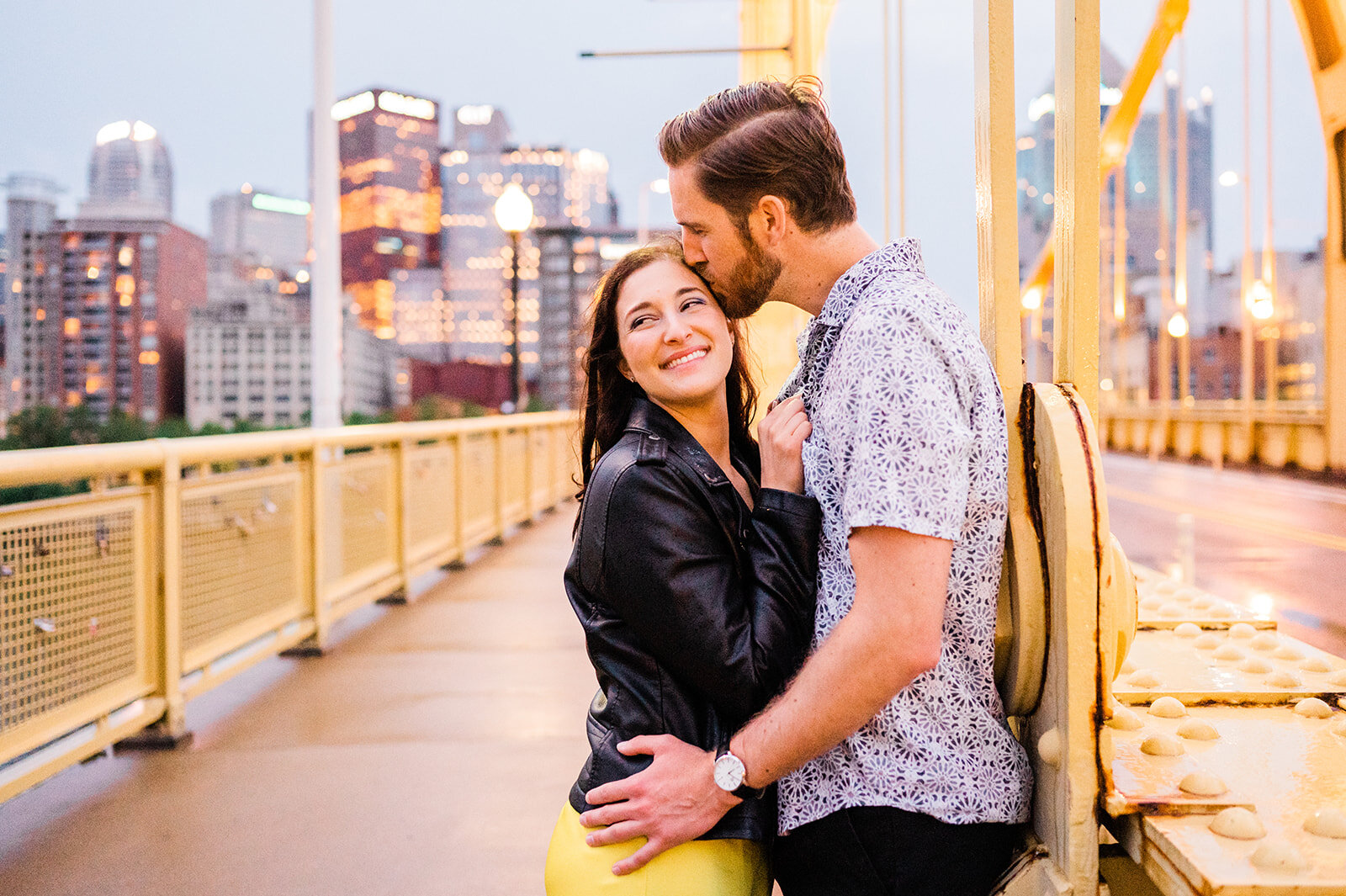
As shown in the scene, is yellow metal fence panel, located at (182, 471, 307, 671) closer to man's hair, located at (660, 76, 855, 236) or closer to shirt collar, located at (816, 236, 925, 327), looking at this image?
man's hair, located at (660, 76, 855, 236)

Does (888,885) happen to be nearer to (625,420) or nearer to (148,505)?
(625,420)

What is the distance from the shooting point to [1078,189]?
146 cm

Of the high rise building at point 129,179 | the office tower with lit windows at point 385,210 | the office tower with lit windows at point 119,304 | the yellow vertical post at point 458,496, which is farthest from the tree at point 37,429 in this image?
the office tower with lit windows at point 385,210

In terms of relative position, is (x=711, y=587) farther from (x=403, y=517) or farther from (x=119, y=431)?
(x=119, y=431)

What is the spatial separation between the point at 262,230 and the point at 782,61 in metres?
38.8

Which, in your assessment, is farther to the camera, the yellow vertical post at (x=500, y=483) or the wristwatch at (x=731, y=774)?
the yellow vertical post at (x=500, y=483)

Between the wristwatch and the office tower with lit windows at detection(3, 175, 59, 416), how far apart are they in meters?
46.7

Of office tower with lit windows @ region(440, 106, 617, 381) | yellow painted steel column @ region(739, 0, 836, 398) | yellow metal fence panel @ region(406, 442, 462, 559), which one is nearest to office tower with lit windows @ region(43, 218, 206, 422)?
yellow metal fence panel @ region(406, 442, 462, 559)

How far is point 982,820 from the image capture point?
4.61ft

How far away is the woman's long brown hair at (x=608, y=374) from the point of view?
1.93 meters

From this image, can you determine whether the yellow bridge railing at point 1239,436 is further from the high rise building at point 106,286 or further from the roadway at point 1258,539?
the high rise building at point 106,286

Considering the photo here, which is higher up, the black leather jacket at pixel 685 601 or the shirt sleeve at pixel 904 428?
the shirt sleeve at pixel 904 428

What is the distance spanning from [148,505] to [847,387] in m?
3.43

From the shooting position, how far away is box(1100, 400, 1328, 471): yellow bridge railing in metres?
20.3
